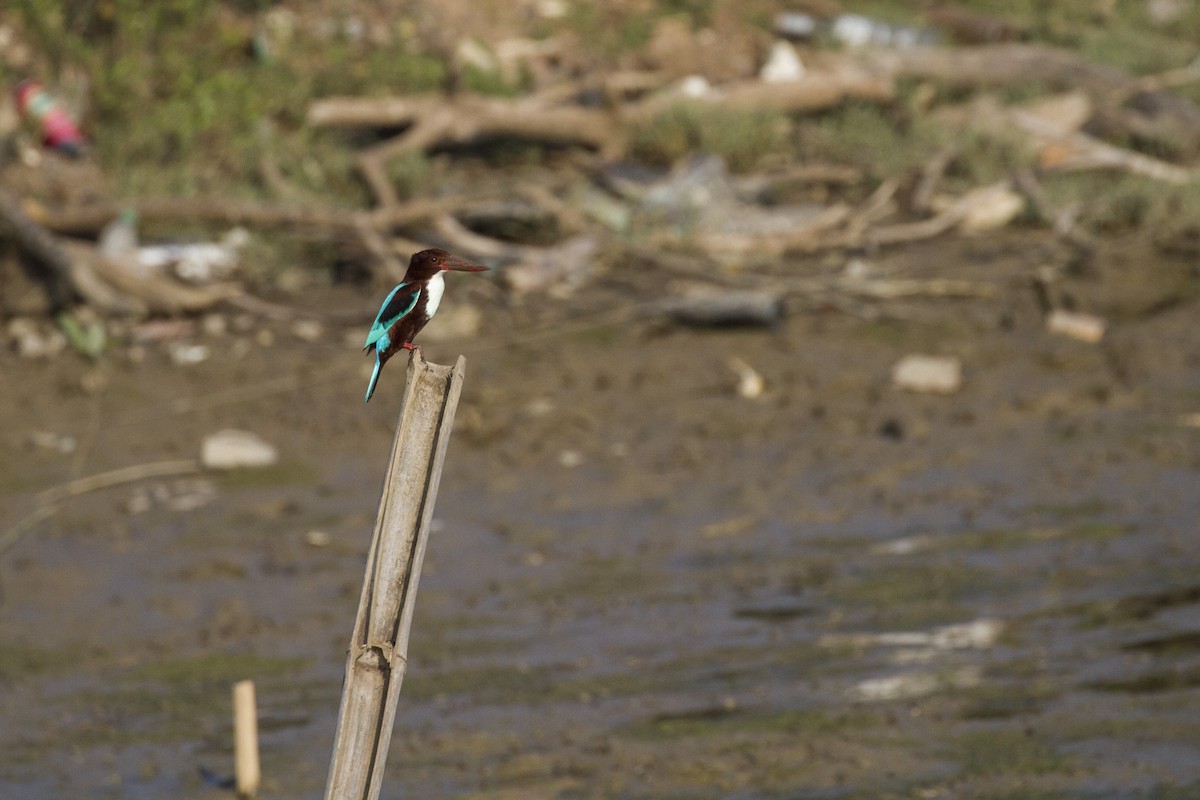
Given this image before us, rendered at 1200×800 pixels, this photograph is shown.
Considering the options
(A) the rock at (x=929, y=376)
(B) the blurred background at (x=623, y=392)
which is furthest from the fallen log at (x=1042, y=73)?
(A) the rock at (x=929, y=376)

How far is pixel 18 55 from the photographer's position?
7.69m

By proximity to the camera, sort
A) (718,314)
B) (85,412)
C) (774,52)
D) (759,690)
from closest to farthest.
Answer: (759,690), (85,412), (718,314), (774,52)

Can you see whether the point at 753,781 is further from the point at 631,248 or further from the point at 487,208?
the point at 487,208

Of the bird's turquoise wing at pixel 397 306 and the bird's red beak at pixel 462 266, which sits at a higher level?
the bird's red beak at pixel 462 266

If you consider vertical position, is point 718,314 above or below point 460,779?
below

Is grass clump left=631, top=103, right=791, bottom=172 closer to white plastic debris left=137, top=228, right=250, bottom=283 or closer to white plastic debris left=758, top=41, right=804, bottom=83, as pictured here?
white plastic debris left=758, top=41, right=804, bottom=83

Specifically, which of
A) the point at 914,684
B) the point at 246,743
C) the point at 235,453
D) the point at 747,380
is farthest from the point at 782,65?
the point at 246,743

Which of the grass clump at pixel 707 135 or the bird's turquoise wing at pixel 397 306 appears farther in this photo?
the grass clump at pixel 707 135

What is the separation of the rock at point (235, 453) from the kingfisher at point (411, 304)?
3731 millimetres

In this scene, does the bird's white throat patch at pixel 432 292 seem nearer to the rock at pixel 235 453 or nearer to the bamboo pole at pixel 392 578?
the bamboo pole at pixel 392 578

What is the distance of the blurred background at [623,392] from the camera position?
404 cm

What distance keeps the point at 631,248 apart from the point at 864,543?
226 cm

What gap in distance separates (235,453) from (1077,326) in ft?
11.3

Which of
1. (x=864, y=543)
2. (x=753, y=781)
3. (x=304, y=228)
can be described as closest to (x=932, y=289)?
(x=864, y=543)
